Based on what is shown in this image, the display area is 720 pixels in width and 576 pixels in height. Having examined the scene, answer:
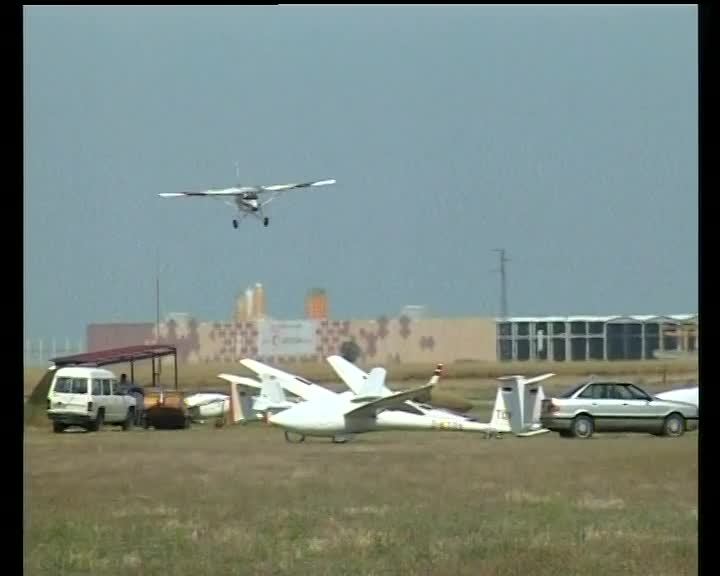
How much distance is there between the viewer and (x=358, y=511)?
25.6ft

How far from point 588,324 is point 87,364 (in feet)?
16.0

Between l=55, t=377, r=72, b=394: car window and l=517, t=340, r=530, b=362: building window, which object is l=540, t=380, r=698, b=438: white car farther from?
l=55, t=377, r=72, b=394: car window

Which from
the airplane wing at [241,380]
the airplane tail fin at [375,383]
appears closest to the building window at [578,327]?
the airplane tail fin at [375,383]

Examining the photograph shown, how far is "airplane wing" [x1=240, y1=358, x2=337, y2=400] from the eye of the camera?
526 inches

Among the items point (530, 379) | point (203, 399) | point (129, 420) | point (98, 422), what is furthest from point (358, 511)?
point (98, 422)

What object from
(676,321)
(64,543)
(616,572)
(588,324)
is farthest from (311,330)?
(616,572)

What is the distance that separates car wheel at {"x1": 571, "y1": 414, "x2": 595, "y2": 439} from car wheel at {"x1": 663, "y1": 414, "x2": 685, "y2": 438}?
4.27 ft

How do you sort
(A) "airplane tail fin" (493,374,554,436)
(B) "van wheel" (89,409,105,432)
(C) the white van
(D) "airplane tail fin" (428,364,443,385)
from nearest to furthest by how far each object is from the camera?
1. (D) "airplane tail fin" (428,364,443,385)
2. (A) "airplane tail fin" (493,374,554,436)
3. (C) the white van
4. (B) "van wheel" (89,409,105,432)

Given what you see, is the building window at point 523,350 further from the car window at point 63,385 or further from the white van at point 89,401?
the car window at point 63,385

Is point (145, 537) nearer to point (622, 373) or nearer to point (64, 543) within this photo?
point (64, 543)

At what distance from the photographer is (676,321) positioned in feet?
31.2

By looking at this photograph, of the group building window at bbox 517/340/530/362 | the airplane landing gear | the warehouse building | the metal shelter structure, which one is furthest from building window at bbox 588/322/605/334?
the airplane landing gear

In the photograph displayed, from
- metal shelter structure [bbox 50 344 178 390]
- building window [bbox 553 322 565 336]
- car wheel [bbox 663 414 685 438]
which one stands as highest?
building window [bbox 553 322 565 336]

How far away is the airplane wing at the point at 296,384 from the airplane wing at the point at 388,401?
380mm
